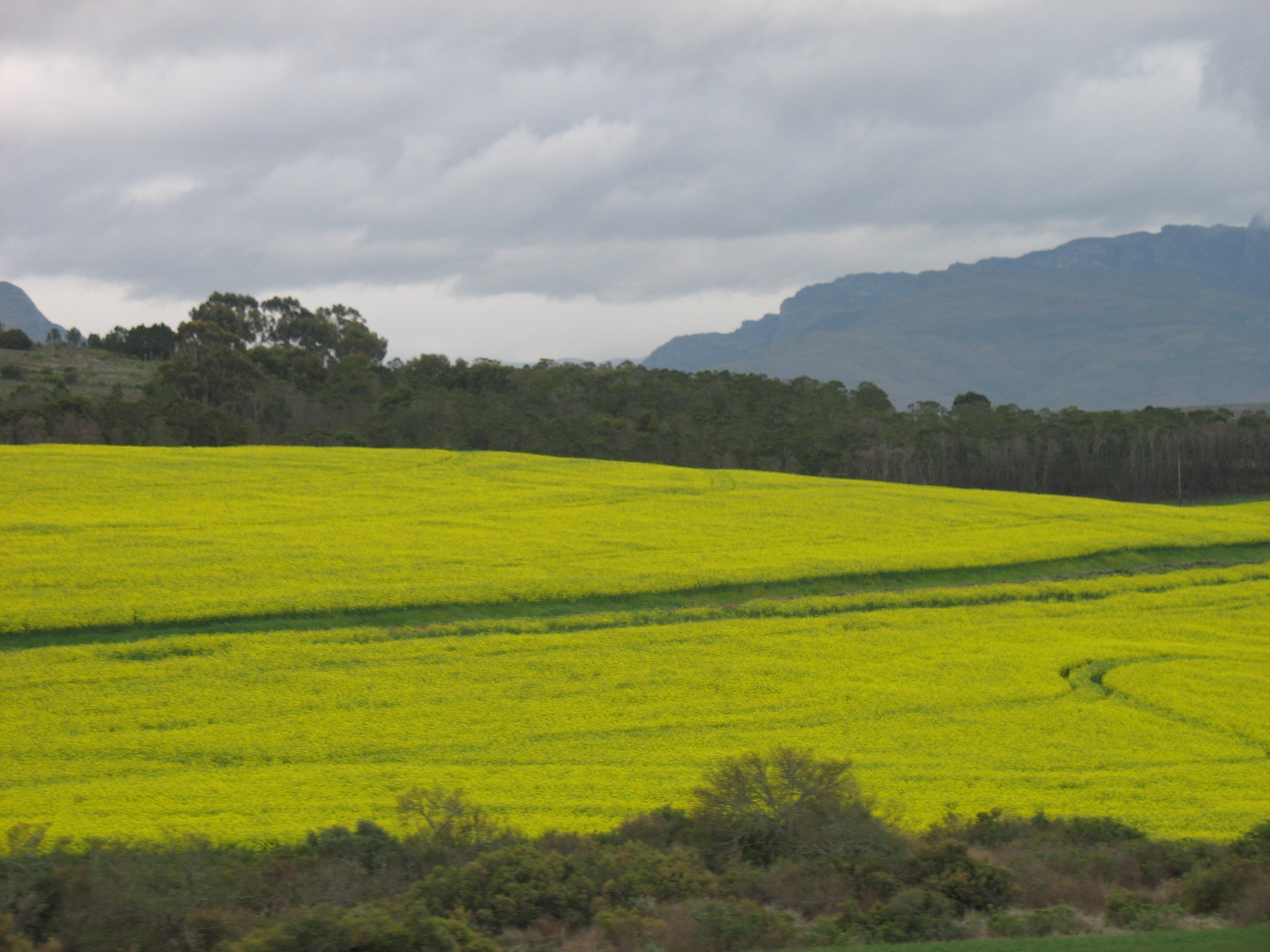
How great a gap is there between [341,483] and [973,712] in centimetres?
2693

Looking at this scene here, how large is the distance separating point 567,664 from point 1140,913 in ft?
41.6

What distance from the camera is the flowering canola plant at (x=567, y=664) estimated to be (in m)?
15.2

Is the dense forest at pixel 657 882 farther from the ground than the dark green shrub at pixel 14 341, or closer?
closer

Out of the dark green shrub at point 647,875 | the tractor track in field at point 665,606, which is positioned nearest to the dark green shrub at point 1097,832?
the dark green shrub at point 647,875

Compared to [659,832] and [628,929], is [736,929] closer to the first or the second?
[628,929]

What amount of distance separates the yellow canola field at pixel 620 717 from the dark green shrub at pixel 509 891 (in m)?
2.62

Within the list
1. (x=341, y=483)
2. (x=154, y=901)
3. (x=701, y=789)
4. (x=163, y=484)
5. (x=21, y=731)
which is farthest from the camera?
(x=341, y=483)

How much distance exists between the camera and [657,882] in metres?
11.1

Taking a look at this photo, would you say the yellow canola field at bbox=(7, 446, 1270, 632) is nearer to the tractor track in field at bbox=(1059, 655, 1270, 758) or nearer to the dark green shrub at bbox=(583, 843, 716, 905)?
the tractor track in field at bbox=(1059, 655, 1270, 758)

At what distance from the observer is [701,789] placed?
1301 cm

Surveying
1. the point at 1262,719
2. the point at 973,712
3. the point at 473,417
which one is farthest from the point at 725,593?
the point at 473,417

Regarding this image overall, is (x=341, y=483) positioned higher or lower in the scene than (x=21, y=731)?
higher

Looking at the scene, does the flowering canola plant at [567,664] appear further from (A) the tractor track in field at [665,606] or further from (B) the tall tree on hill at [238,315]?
(B) the tall tree on hill at [238,315]

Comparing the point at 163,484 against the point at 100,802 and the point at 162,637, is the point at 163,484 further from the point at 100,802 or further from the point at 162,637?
the point at 100,802
